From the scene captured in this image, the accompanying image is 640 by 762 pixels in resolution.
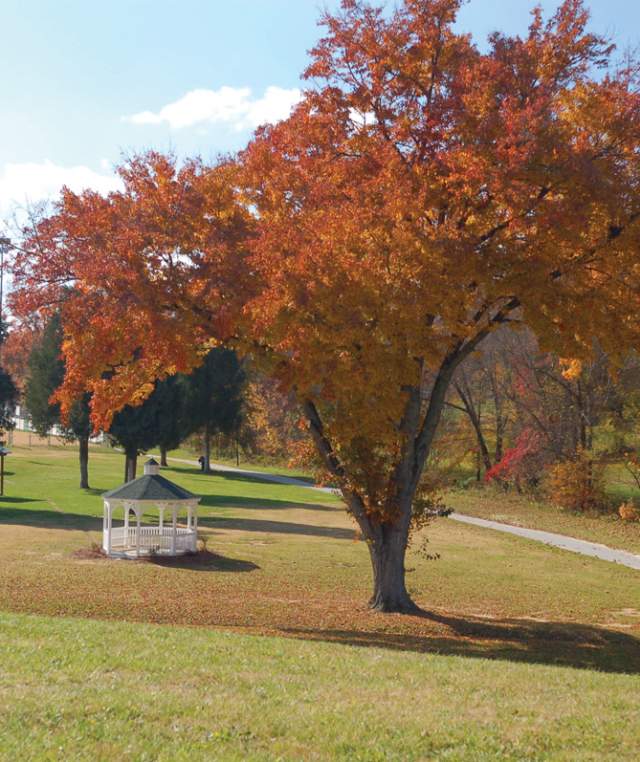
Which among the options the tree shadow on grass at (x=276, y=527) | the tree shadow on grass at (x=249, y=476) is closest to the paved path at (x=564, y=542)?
the tree shadow on grass at (x=276, y=527)

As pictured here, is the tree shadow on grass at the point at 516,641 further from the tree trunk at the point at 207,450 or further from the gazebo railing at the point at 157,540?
the tree trunk at the point at 207,450

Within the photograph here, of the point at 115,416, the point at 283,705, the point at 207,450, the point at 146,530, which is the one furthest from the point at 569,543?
the point at 207,450

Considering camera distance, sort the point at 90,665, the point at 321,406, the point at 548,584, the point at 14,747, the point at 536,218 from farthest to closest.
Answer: the point at 548,584
the point at 321,406
the point at 536,218
the point at 90,665
the point at 14,747

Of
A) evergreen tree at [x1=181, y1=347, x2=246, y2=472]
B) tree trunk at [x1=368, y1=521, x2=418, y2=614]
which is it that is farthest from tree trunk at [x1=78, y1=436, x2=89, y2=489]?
tree trunk at [x1=368, y1=521, x2=418, y2=614]

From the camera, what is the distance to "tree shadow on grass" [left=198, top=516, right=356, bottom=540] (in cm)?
3306

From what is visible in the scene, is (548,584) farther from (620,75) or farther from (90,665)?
(90,665)

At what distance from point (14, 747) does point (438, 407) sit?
39.5ft

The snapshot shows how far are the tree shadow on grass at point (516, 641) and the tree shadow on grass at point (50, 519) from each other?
63.3ft

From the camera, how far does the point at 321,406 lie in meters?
16.3

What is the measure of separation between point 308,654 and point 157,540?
52.8 ft

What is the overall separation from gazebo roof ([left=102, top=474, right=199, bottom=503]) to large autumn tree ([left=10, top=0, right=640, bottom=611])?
1076cm

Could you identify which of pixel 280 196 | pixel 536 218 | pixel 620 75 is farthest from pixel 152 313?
pixel 620 75

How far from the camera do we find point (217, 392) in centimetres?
6444

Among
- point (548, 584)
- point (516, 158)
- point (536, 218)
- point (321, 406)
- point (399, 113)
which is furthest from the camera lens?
point (548, 584)
